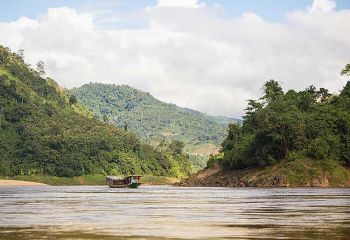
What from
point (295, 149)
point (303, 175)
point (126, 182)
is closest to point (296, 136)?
point (295, 149)

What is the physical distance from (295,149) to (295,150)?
56 centimetres

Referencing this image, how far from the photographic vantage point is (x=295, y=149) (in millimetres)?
166125

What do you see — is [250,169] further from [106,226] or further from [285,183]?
[106,226]

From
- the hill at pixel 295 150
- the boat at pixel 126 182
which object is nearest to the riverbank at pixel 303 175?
the hill at pixel 295 150

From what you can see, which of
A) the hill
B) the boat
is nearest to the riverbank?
the hill

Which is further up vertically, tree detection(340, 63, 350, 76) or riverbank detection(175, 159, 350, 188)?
tree detection(340, 63, 350, 76)

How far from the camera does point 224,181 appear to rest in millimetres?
186000

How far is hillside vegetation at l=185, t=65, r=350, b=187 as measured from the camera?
15812cm

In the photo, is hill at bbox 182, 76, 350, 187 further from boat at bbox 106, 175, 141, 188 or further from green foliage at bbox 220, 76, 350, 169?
boat at bbox 106, 175, 141, 188

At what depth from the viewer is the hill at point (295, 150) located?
15800 centimetres

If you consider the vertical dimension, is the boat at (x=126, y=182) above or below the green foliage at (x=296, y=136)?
below

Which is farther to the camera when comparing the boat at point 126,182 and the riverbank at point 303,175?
the boat at point 126,182

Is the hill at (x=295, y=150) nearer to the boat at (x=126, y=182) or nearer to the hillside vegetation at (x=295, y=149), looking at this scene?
the hillside vegetation at (x=295, y=149)

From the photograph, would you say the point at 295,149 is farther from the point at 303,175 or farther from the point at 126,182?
the point at 126,182
